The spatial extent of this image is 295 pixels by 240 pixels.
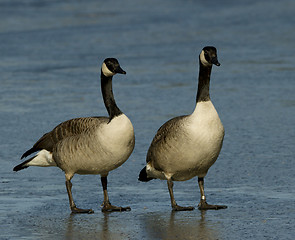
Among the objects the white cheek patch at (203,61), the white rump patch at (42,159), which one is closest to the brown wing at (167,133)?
the white cheek patch at (203,61)

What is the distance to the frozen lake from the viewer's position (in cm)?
672

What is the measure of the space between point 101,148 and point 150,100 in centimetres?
534

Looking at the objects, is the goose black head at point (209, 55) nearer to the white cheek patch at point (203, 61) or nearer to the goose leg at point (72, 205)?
the white cheek patch at point (203, 61)

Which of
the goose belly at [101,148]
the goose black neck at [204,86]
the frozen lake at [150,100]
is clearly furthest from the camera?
the goose black neck at [204,86]

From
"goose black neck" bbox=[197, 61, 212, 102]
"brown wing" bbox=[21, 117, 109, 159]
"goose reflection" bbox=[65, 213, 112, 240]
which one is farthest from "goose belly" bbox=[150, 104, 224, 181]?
"goose reflection" bbox=[65, 213, 112, 240]

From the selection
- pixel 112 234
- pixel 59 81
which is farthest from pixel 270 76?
pixel 112 234

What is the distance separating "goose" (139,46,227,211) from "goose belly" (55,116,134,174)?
0.36 metres

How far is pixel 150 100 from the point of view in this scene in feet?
41.5

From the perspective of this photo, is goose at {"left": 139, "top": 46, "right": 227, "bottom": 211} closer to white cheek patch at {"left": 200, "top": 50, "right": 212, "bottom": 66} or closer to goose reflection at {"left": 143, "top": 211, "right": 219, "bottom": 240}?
white cheek patch at {"left": 200, "top": 50, "right": 212, "bottom": 66}

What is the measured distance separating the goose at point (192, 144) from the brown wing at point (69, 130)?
0.65 meters

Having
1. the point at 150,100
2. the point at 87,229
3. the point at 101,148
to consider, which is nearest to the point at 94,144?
the point at 101,148

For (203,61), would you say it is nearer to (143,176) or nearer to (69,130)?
(143,176)

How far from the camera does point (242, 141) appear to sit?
32.6 feet

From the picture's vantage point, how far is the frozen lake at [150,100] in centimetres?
672
